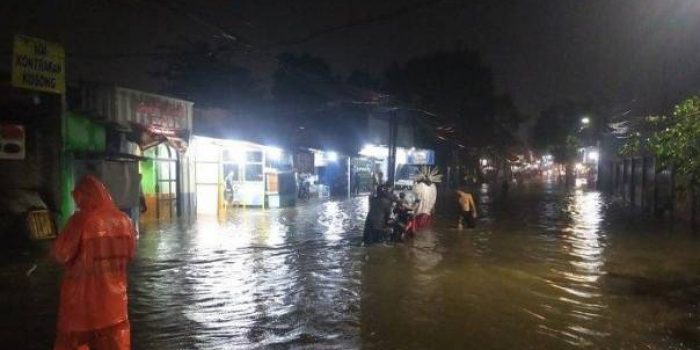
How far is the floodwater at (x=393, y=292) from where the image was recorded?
6.86 meters

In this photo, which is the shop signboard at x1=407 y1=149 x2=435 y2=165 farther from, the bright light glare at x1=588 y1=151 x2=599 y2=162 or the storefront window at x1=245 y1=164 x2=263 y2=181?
the bright light glare at x1=588 y1=151 x2=599 y2=162

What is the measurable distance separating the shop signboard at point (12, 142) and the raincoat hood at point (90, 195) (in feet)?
29.9

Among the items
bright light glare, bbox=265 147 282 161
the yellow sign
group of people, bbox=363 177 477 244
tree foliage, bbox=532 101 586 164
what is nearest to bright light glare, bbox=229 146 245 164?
bright light glare, bbox=265 147 282 161

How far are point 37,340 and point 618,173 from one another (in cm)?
3435

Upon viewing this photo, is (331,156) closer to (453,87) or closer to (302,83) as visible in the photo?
(302,83)

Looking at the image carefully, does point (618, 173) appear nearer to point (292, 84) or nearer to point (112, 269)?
point (292, 84)

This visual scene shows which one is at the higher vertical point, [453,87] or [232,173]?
[453,87]

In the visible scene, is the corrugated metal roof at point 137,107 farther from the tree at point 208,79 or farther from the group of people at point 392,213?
the tree at point 208,79

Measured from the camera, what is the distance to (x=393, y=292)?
360 inches

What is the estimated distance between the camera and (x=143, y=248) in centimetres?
1348

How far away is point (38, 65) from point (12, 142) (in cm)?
175

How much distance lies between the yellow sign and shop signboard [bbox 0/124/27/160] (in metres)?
1.10

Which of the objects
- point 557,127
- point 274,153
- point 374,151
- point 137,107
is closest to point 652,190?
point 274,153

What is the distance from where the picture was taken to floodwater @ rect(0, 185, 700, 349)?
6.86 meters
